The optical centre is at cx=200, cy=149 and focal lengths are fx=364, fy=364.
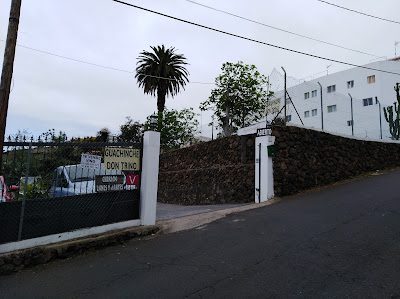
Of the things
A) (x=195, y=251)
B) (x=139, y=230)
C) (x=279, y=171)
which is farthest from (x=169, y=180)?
(x=195, y=251)

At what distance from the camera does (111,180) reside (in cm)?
825

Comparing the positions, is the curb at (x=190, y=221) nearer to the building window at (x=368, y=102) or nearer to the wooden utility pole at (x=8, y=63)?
the wooden utility pole at (x=8, y=63)

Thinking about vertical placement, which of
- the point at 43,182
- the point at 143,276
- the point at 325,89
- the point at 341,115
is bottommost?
the point at 143,276

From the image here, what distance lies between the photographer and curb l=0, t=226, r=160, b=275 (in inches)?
250

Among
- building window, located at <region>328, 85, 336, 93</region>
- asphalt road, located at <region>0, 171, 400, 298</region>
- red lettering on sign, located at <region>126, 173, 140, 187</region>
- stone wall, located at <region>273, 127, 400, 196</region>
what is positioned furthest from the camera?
building window, located at <region>328, 85, 336, 93</region>

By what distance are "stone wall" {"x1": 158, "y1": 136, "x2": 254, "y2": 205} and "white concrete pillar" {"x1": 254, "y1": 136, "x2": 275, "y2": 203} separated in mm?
843

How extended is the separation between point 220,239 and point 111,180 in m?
2.77

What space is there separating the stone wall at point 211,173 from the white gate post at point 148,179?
18.4 feet

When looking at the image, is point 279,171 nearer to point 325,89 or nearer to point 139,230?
point 139,230

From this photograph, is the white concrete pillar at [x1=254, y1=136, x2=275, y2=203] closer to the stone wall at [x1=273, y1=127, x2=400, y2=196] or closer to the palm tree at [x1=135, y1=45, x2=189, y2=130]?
the stone wall at [x1=273, y1=127, x2=400, y2=196]

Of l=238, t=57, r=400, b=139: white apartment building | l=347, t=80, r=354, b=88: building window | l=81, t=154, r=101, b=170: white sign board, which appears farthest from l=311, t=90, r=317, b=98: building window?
l=81, t=154, r=101, b=170: white sign board

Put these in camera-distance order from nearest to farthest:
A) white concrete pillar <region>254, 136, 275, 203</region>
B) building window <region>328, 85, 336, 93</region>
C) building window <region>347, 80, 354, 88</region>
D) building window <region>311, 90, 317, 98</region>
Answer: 1. white concrete pillar <region>254, 136, 275, 203</region>
2. building window <region>347, 80, 354, 88</region>
3. building window <region>328, 85, 336, 93</region>
4. building window <region>311, 90, 317, 98</region>

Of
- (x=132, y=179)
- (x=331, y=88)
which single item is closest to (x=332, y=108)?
(x=331, y=88)

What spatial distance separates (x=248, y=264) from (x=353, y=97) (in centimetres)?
4105
